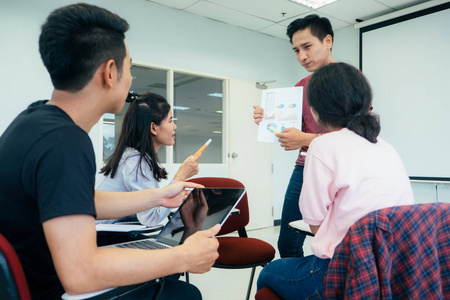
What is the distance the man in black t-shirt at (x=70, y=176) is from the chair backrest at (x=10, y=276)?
6cm

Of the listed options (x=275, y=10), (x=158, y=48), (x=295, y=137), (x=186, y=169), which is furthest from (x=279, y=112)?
(x=275, y=10)

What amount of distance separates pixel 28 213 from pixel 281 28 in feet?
15.0

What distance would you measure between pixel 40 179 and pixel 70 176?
59 millimetres

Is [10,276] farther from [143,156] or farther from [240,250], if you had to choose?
[240,250]

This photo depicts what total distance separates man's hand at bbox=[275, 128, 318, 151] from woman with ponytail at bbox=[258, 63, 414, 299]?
407 millimetres

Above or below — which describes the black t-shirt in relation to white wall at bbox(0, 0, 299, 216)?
below

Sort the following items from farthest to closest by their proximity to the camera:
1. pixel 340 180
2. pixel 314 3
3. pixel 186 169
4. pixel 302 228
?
pixel 314 3 → pixel 186 169 → pixel 302 228 → pixel 340 180

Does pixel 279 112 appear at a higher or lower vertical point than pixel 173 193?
higher

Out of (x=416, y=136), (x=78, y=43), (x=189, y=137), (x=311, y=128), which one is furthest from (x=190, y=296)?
(x=189, y=137)

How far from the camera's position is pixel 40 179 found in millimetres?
628

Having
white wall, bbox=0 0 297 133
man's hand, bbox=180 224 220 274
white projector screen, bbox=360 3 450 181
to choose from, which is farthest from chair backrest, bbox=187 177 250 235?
white projector screen, bbox=360 3 450 181

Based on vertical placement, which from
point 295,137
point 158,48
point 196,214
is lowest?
point 196,214

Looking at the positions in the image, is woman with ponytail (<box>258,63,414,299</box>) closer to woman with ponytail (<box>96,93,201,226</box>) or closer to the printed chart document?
the printed chart document

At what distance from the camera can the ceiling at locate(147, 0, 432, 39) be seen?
388 centimetres
